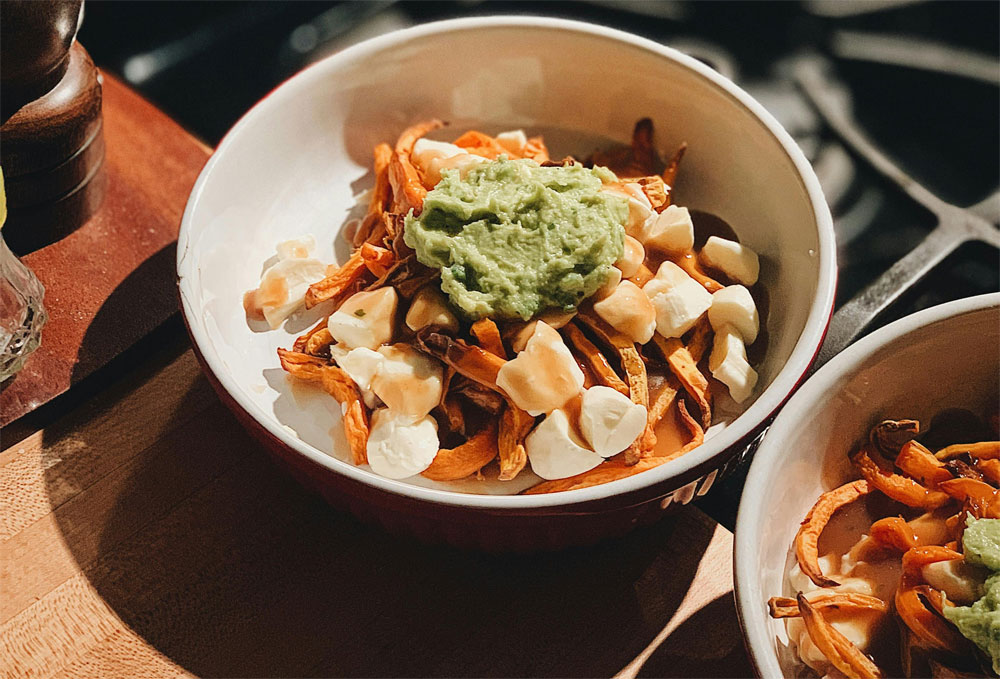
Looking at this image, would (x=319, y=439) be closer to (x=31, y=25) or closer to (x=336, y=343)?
(x=336, y=343)

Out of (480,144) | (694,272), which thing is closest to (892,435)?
(694,272)

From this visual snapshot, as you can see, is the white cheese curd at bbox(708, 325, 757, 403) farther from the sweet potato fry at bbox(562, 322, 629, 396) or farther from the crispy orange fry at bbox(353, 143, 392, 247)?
the crispy orange fry at bbox(353, 143, 392, 247)

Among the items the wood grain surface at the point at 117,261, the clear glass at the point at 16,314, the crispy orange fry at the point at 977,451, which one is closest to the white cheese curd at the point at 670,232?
the crispy orange fry at the point at 977,451

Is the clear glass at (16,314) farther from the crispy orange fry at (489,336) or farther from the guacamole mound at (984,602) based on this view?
the guacamole mound at (984,602)

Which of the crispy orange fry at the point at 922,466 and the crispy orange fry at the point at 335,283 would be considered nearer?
the crispy orange fry at the point at 922,466

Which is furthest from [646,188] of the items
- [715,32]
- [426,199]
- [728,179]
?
[715,32]

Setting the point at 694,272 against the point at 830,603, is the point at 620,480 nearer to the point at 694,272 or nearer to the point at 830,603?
the point at 830,603
